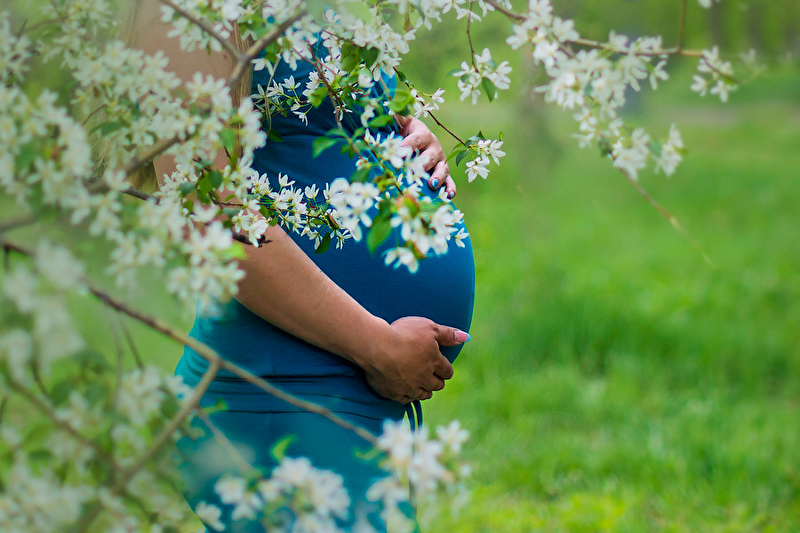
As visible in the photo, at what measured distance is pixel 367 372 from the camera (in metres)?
1.30

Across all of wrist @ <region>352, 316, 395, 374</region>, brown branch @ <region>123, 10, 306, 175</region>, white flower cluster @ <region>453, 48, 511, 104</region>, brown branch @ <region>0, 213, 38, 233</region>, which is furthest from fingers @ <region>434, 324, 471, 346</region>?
brown branch @ <region>0, 213, 38, 233</region>

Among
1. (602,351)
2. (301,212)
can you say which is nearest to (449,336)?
(301,212)

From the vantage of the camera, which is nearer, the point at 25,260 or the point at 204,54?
the point at 25,260

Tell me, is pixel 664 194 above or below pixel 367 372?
above

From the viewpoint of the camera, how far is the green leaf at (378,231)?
2.60 feet

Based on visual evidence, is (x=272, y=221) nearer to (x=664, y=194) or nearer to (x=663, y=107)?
(x=664, y=194)

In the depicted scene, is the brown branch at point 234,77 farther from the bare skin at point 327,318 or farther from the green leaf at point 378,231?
the bare skin at point 327,318

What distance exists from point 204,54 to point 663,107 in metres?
13.2

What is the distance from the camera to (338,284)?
1361 mm

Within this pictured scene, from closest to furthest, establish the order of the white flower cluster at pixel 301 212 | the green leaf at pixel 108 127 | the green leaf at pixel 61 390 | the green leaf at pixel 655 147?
the green leaf at pixel 61 390
the green leaf at pixel 108 127
the green leaf at pixel 655 147
the white flower cluster at pixel 301 212

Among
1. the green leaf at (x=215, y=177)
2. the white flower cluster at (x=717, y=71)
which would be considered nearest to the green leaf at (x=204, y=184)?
the green leaf at (x=215, y=177)

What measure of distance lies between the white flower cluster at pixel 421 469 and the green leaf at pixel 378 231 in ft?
0.72

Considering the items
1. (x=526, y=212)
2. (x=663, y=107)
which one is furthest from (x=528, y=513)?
(x=663, y=107)

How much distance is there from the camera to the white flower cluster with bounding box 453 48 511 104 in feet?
3.13
